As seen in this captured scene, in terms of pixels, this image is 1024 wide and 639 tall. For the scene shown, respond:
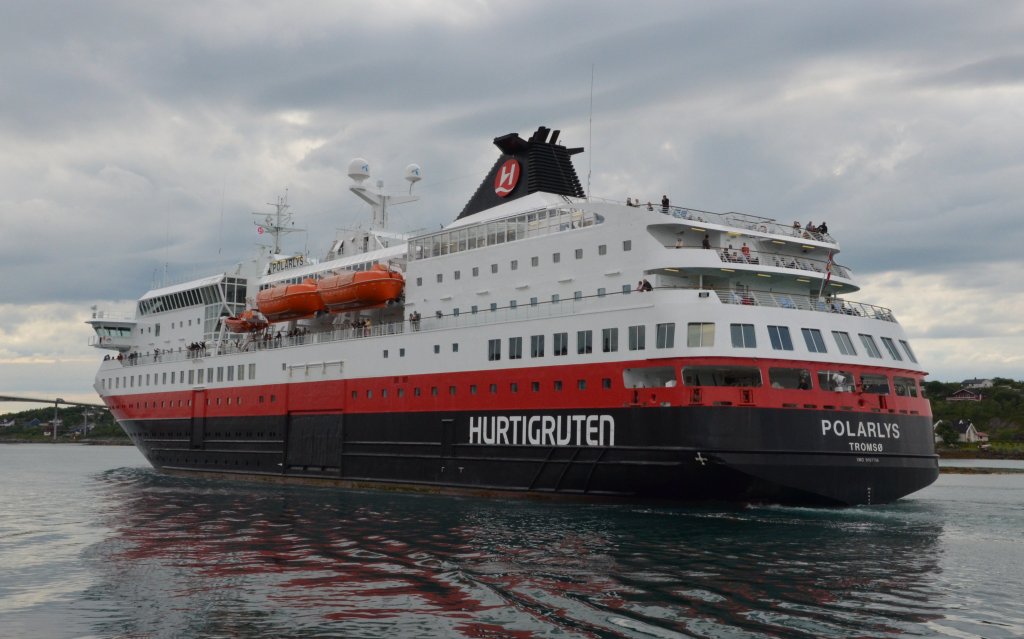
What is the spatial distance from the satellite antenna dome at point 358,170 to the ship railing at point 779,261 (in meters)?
23.3

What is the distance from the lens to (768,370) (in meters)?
25.1

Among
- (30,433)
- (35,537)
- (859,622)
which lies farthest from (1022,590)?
(30,433)

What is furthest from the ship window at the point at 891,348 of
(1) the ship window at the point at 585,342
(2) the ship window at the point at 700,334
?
(1) the ship window at the point at 585,342

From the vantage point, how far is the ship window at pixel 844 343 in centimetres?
2645

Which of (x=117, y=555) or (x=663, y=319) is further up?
(x=663, y=319)

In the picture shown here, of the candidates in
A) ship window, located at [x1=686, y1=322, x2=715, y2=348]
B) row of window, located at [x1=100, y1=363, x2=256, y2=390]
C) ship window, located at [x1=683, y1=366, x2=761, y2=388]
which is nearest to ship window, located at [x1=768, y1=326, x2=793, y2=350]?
ship window, located at [x1=683, y1=366, x2=761, y2=388]

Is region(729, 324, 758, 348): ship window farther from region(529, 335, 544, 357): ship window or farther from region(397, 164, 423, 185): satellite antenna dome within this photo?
region(397, 164, 423, 185): satellite antenna dome

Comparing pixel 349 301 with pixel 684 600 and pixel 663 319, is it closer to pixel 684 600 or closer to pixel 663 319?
pixel 663 319

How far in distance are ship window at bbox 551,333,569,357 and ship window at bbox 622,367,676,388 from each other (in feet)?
7.05

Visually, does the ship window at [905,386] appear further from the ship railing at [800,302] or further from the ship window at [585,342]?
the ship window at [585,342]

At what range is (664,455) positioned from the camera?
2505cm

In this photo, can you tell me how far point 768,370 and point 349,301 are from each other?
1743 cm

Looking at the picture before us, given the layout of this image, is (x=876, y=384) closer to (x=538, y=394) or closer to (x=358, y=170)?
(x=538, y=394)

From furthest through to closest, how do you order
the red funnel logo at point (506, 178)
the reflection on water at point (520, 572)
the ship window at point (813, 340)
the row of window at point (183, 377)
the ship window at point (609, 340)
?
the row of window at point (183, 377)
the red funnel logo at point (506, 178)
the ship window at point (609, 340)
the ship window at point (813, 340)
the reflection on water at point (520, 572)
